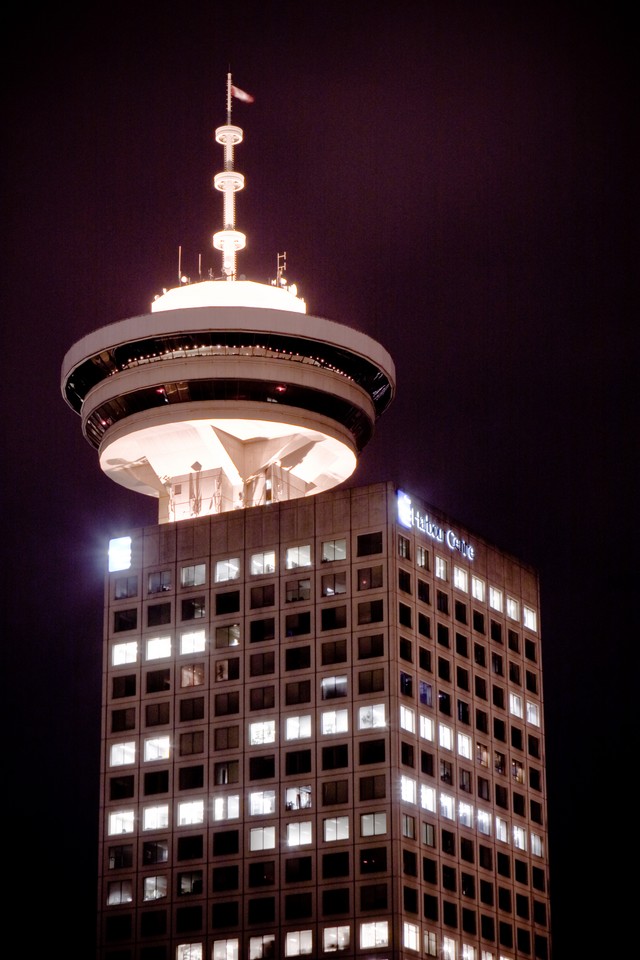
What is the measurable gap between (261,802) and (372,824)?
1086 centimetres

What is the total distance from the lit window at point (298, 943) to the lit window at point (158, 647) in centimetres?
2969

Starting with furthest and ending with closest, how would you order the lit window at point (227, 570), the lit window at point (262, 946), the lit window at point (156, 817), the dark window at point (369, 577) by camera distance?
the lit window at point (227, 570) → the lit window at point (156, 817) → the dark window at point (369, 577) → the lit window at point (262, 946)

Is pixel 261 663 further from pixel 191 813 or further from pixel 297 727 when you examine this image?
pixel 191 813

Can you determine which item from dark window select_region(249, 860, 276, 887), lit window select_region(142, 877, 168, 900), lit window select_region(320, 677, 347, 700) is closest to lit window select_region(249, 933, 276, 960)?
dark window select_region(249, 860, 276, 887)

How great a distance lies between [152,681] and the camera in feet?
621

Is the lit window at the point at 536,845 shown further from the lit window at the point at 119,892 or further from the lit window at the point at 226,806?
the lit window at the point at 119,892

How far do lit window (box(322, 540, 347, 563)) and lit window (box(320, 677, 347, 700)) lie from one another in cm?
1072

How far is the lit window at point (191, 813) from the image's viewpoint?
18088cm

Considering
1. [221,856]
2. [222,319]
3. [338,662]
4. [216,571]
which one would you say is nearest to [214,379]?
[222,319]

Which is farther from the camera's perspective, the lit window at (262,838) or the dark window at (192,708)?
the dark window at (192,708)

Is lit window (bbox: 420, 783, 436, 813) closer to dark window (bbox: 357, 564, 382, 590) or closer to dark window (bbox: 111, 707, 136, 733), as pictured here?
dark window (bbox: 357, 564, 382, 590)

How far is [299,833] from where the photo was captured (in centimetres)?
17525

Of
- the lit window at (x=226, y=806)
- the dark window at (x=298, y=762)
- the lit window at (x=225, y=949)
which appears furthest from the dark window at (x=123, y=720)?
the lit window at (x=225, y=949)

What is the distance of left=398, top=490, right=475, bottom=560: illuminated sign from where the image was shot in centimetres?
18500
